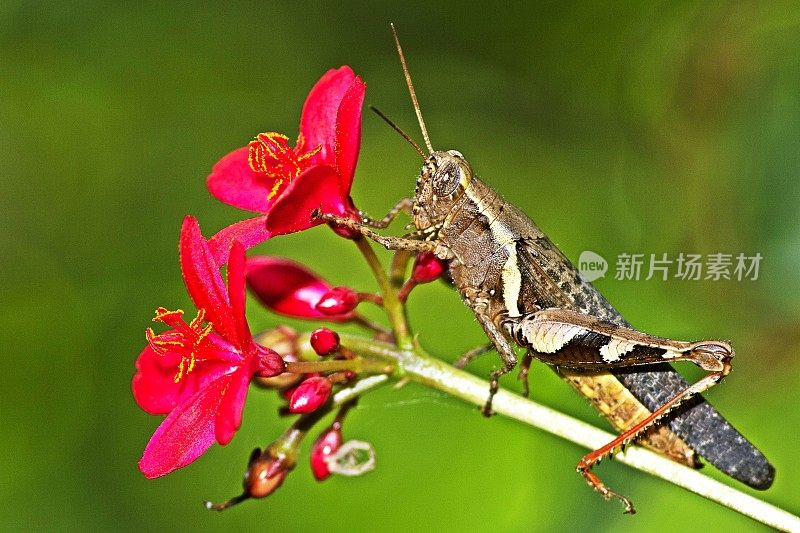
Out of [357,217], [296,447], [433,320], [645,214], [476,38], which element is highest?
[476,38]

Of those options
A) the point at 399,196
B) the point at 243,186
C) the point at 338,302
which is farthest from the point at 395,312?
the point at 399,196

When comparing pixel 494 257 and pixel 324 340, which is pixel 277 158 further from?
pixel 494 257

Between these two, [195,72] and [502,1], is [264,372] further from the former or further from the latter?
[195,72]

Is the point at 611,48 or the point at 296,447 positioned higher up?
the point at 611,48

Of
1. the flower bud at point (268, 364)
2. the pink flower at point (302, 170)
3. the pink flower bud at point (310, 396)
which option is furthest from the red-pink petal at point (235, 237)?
the pink flower bud at point (310, 396)

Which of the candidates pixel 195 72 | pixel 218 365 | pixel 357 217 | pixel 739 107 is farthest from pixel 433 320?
pixel 195 72

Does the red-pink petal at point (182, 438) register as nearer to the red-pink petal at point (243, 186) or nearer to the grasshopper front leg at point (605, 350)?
the red-pink petal at point (243, 186)

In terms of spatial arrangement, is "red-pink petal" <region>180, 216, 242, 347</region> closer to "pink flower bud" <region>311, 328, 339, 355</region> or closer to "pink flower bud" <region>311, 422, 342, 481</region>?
"pink flower bud" <region>311, 328, 339, 355</region>
